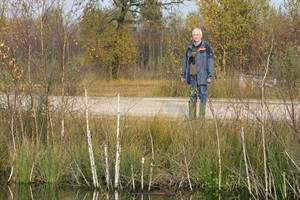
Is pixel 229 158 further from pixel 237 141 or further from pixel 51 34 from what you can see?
pixel 51 34

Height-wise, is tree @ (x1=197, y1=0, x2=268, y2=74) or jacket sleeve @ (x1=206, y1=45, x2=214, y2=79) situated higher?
tree @ (x1=197, y1=0, x2=268, y2=74)

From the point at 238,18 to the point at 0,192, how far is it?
1578cm

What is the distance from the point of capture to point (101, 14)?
39.6 m

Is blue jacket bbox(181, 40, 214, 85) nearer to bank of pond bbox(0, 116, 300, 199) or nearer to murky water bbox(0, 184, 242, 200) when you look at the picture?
bank of pond bbox(0, 116, 300, 199)

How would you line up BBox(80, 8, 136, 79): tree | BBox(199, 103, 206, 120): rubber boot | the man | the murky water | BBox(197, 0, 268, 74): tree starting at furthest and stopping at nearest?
BBox(80, 8, 136, 79): tree, BBox(197, 0, 268, 74): tree, the man, BBox(199, 103, 206, 120): rubber boot, the murky water

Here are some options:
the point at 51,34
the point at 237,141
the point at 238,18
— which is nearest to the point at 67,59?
the point at 51,34

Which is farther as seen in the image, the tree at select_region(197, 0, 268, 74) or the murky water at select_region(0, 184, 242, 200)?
the tree at select_region(197, 0, 268, 74)

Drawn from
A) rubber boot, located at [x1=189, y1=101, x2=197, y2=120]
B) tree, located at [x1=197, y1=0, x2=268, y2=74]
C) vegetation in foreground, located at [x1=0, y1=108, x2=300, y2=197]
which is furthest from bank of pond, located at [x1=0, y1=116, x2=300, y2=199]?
tree, located at [x1=197, y1=0, x2=268, y2=74]

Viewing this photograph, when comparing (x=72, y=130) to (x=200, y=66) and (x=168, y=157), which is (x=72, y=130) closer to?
(x=168, y=157)

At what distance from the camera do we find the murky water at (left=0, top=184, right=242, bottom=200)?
29.7 ft

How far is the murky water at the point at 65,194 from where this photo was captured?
9.05 metres

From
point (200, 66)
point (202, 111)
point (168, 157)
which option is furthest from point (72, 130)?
point (200, 66)

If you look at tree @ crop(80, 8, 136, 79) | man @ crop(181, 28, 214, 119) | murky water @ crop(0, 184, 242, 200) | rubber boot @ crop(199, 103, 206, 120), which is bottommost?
murky water @ crop(0, 184, 242, 200)

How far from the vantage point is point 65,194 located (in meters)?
9.40
